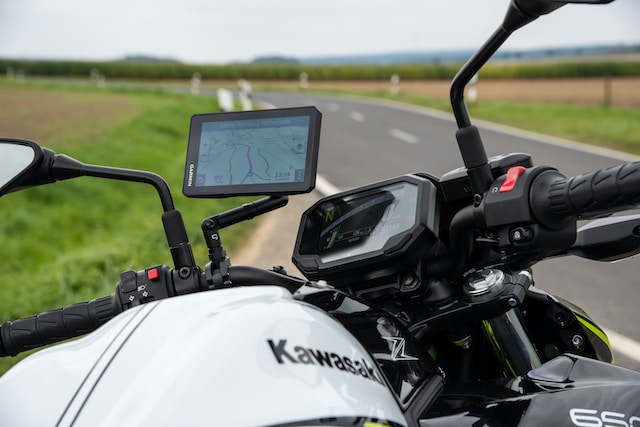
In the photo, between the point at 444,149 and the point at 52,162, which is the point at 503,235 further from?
the point at 444,149

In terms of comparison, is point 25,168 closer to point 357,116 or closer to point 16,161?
point 16,161

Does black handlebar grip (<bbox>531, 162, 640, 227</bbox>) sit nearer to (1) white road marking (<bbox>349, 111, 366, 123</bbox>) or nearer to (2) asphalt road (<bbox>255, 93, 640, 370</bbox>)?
(2) asphalt road (<bbox>255, 93, 640, 370</bbox>)

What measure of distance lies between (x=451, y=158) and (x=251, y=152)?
11588 millimetres

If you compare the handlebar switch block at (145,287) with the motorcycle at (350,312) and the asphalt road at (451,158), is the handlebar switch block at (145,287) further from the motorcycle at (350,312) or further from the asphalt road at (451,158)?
the asphalt road at (451,158)

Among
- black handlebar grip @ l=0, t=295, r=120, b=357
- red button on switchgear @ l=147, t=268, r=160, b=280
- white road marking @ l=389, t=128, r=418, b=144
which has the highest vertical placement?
red button on switchgear @ l=147, t=268, r=160, b=280

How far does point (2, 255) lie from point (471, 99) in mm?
17834

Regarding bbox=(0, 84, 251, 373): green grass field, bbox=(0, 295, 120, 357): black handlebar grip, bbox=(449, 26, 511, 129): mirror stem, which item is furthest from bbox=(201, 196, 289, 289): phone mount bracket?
bbox=(0, 84, 251, 373): green grass field

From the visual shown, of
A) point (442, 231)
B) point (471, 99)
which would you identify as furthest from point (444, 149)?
point (442, 231)

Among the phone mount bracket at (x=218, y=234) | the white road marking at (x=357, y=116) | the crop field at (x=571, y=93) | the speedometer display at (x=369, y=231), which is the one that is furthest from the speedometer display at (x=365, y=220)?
the crop field at (x=571, y=93)

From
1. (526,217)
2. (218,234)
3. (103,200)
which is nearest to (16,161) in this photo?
(218,234)

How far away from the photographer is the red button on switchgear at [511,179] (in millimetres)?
1487

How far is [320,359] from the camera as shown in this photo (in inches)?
50.0

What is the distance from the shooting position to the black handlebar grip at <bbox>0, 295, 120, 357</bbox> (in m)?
1.86

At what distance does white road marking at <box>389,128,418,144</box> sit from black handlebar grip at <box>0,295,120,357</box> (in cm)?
1400
